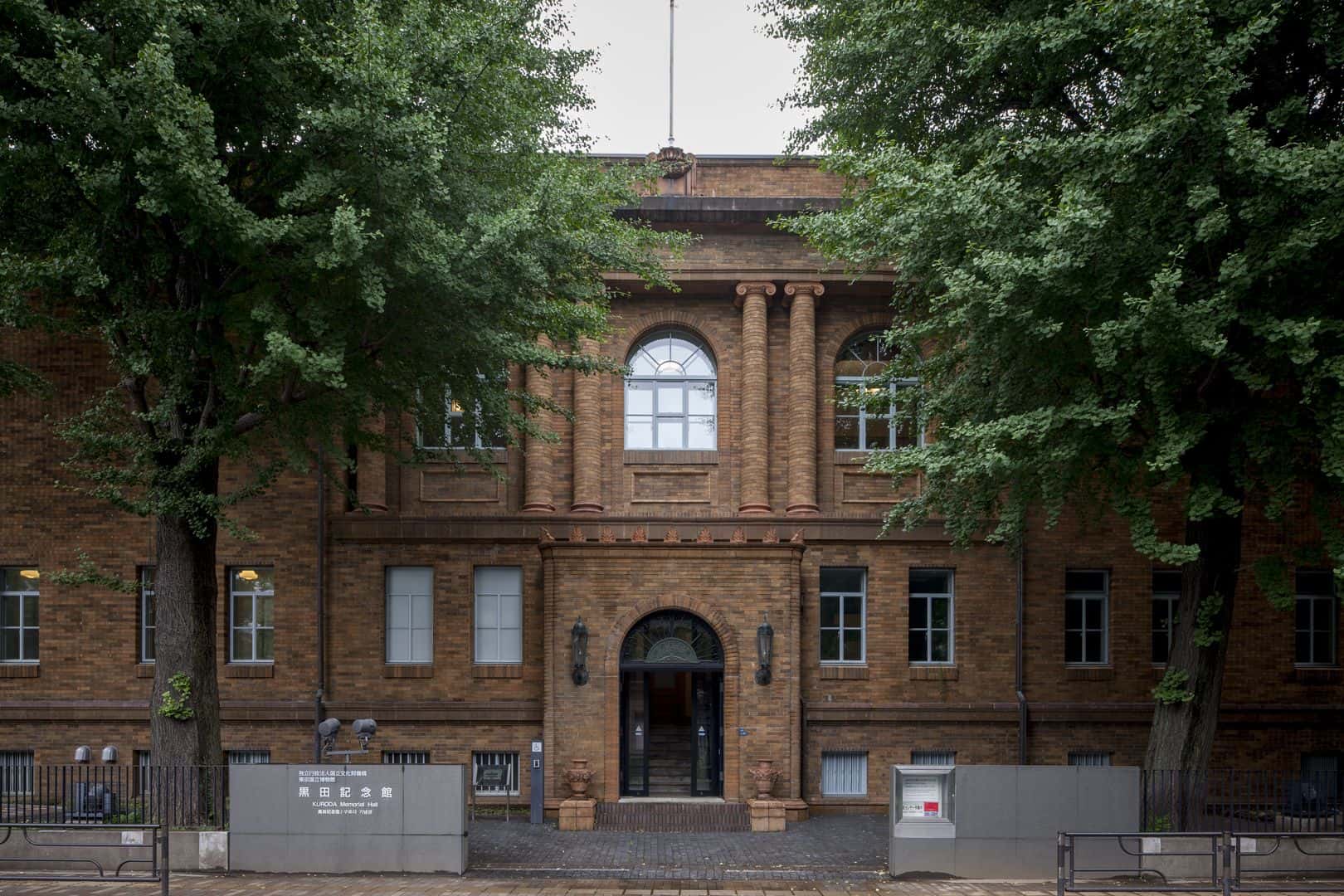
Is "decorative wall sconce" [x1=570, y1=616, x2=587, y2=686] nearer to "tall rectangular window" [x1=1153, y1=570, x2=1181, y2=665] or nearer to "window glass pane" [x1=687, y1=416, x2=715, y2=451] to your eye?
"window glass pane" [x1=687, y1=416, x2=715, y2=451]

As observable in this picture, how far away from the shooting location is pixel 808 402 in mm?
20844

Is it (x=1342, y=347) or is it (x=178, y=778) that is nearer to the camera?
(x=1342, y=347)

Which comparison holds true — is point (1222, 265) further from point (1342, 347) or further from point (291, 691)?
point (291, 691)

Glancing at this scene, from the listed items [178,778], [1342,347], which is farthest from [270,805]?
[1342,347]

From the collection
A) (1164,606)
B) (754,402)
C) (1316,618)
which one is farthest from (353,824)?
(1316,618)

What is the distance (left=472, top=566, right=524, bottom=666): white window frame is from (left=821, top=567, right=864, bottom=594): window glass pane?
6.06 metres

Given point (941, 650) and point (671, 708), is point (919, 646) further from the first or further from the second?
point (671, 708)

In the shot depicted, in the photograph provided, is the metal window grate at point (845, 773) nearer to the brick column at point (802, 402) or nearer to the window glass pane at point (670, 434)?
the brick column at point (802, 402)

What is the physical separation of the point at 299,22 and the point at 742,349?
10230mm

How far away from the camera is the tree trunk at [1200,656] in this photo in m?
15.4

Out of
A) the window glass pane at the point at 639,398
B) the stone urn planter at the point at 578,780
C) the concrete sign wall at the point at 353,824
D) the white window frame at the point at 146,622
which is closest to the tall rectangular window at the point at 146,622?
the white window frame at the point at 146,622

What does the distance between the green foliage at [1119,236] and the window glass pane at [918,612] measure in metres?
4.82

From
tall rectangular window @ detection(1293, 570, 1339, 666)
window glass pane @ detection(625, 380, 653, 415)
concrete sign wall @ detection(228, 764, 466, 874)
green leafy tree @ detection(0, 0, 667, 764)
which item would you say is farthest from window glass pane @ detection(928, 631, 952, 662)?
concrete sign wall @ detection(228, 764, 466, 874)

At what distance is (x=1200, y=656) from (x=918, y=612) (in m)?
6.21
